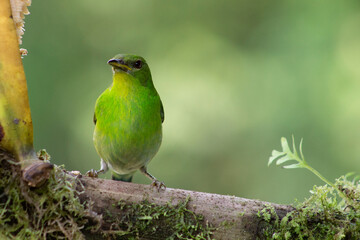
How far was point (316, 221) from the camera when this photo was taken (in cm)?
220

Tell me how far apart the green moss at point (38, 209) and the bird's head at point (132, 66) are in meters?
1.73

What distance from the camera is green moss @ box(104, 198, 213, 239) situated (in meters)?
2.07

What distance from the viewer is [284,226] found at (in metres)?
2.16

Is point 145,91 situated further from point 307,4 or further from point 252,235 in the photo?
point 307,4

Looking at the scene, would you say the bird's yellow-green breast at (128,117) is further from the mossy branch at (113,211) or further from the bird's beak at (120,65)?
the mossy branch at (113,211)

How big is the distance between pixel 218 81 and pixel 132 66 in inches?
182

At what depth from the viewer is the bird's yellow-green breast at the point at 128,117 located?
3475 mm

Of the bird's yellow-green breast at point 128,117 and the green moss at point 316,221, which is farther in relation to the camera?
the bird's yellow-green breast at point 128,117

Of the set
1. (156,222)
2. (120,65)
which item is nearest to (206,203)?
(156,222)

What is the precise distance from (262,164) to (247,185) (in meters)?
0.43

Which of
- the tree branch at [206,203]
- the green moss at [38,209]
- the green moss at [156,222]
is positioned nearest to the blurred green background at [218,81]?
the tree branch at [206,203]

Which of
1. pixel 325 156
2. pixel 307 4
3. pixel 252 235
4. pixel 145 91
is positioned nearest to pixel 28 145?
pixel 252 235

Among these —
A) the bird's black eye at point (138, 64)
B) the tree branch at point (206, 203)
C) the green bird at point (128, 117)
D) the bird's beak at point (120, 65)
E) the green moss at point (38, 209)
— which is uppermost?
the bird's black eye at point (138, 64)

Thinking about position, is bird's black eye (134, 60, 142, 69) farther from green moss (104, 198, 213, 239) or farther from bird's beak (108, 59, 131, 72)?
green moss (104, 198, 213, 239)
